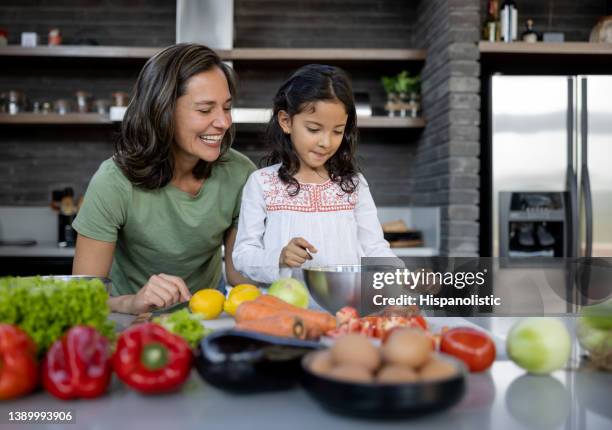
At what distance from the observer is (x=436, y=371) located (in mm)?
665

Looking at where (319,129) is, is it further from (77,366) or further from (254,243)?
(77,366)

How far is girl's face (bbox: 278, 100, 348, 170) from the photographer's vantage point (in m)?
1.82

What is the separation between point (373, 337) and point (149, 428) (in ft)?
1.32

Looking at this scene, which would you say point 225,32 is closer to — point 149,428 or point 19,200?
point 19,200

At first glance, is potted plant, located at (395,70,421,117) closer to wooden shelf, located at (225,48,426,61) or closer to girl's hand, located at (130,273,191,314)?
wooden shelf, located at (225,48,426,61)

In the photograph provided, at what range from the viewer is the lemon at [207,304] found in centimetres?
124

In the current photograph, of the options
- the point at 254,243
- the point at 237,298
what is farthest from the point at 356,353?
the point at 254,243

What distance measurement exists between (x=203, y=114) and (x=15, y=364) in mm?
1200

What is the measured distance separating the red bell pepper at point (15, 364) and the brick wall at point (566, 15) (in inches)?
171

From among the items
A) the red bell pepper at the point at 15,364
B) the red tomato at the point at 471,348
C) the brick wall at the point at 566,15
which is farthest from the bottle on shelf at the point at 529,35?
the red bell pepper at the point at 15,364

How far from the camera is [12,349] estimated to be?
722 millimetres

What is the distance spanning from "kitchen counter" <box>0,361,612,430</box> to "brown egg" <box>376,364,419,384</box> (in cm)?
6

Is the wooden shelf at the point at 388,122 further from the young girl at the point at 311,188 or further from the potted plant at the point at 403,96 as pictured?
the young girl at the point at 311,188

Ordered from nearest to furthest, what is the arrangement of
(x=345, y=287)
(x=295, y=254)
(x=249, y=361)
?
(x=249, y=361) < (x=345, y=287) < (x=295, y=254)
